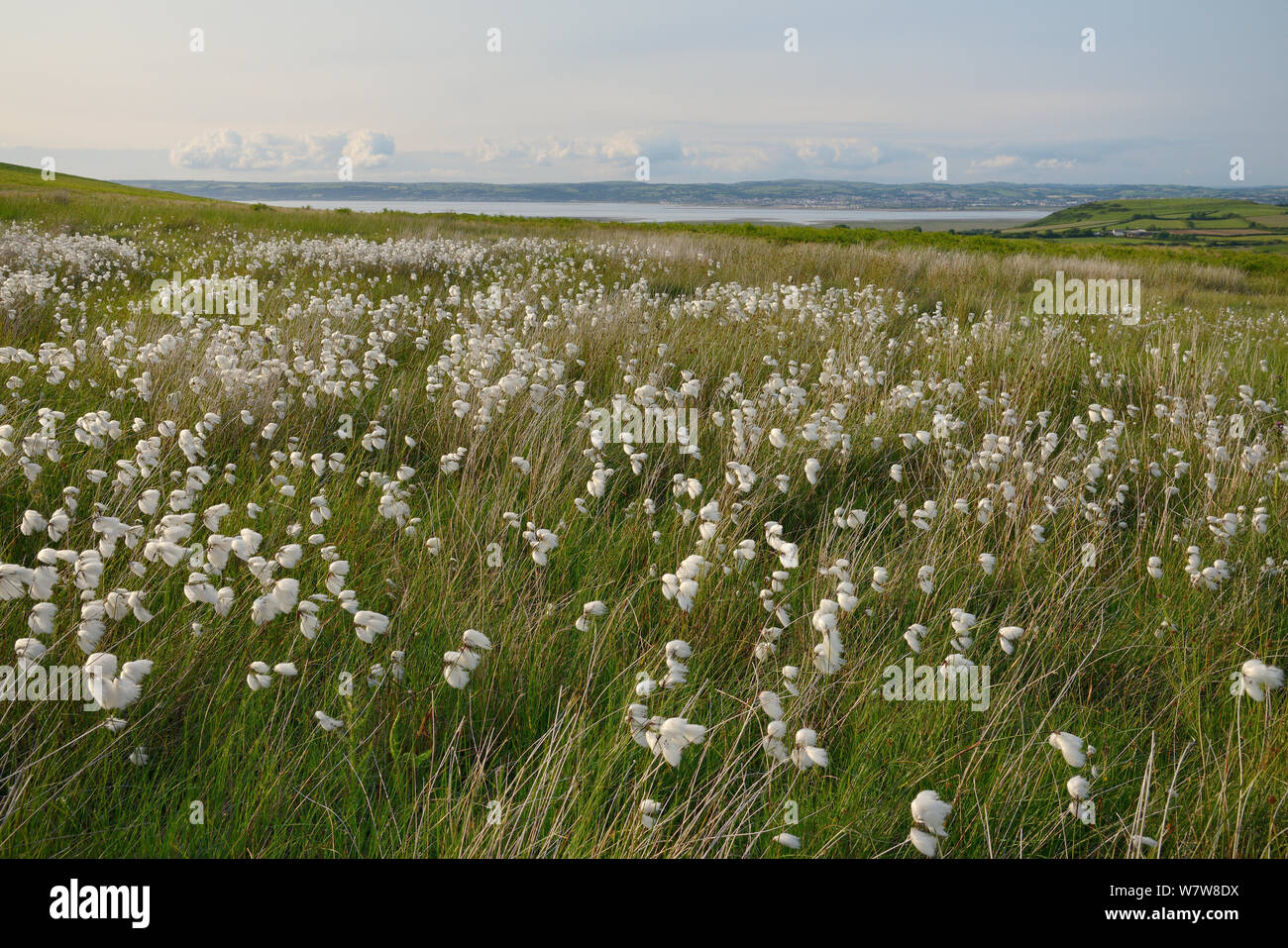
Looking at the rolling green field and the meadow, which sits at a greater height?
the rolling green field

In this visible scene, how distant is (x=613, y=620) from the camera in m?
2.97

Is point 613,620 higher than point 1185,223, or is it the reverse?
point 1185,223

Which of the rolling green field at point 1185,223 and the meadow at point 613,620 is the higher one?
the rolling green field at point 1185,223

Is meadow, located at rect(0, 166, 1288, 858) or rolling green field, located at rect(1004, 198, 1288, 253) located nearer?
meadow, located at rect(0, 166, 1288, 858)

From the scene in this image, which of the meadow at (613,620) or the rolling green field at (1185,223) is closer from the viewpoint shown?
the meadow at (613,620)

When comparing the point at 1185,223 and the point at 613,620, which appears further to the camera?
the point at 1185,223

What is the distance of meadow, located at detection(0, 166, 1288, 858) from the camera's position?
2.18 meters

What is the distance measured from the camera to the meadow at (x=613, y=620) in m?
2.18

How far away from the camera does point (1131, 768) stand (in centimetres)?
264

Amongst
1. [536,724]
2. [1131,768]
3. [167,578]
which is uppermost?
[167,578]
